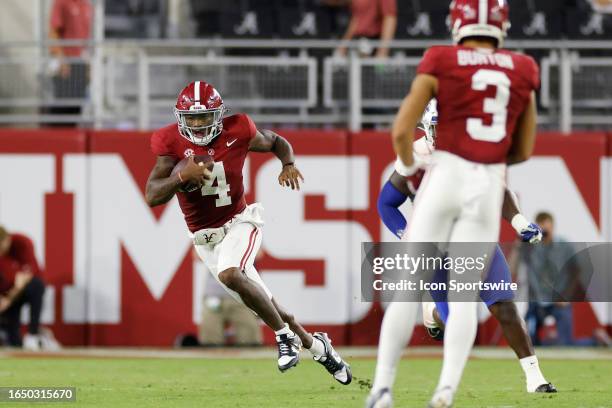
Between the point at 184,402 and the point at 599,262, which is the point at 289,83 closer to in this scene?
the point at 599,262

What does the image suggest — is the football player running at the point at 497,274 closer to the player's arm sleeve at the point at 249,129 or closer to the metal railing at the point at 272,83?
the player's arm sleeve at the point at 249,129

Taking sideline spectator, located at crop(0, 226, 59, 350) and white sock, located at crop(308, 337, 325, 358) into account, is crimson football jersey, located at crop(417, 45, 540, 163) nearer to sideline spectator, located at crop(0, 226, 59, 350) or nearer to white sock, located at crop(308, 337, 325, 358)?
white sock, located at crop(308, 337, 325, 358)

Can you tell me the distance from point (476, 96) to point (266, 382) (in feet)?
11.8

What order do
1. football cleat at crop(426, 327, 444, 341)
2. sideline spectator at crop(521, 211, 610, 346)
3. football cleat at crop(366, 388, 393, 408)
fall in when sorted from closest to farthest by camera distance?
football cleat at crop(366, 388, 393, 408) < football cleat at crop(426, 327, 444, 341) < sideline spectator at crop(521, 211, 610, 346)

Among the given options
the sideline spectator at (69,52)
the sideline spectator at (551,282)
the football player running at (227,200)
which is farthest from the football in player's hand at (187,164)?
the sideline spectator at (551,282)

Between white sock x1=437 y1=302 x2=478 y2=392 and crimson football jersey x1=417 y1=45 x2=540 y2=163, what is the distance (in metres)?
0.66

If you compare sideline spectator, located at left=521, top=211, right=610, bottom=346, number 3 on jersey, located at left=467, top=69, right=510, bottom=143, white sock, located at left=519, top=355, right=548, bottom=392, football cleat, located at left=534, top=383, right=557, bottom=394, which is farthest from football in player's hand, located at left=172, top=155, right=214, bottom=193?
sideline spectator, located at left=521, top=211, right=610, bottom=346

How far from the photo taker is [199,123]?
25.4 ft

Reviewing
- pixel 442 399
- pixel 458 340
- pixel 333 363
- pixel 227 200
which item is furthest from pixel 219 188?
pixel 442 399

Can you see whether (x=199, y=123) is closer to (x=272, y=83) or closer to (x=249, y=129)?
(x=249, y=129)

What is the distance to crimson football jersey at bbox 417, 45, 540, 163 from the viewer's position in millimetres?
5578

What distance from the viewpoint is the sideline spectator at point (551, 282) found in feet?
41.2

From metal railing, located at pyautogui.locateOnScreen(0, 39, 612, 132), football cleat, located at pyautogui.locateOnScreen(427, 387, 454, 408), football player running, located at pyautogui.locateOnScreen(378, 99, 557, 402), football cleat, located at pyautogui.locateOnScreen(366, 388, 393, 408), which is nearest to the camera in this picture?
football cleat, located at pyautogui.locateOnScreen(427, 387, 454, 408)

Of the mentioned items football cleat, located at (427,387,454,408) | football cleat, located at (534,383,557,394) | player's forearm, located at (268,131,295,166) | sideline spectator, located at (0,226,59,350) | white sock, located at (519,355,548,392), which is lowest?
sideline spectator, located at (0,226,59,350)
